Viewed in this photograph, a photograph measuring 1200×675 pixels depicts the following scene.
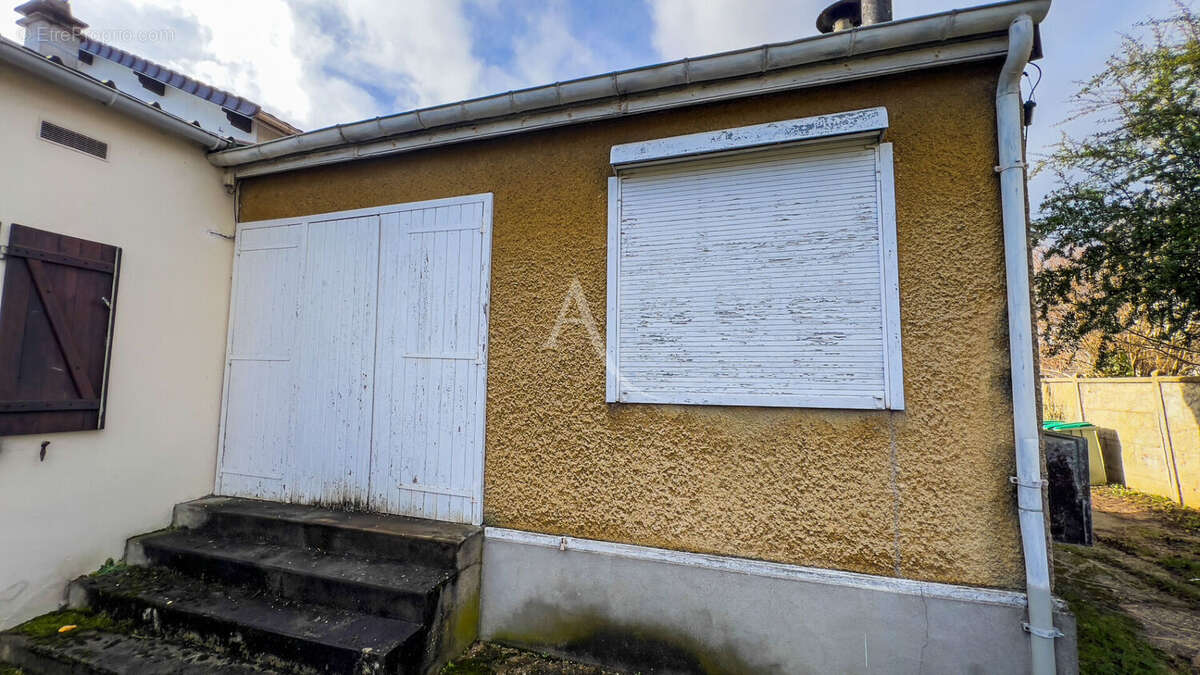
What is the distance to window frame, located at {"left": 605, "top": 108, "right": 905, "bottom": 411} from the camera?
10.8 ft

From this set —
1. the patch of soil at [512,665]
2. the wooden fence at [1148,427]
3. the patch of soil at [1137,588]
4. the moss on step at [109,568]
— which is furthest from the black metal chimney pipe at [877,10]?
the moss on step at [109,568]

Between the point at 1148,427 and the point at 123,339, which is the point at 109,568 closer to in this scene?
the point at 123,339

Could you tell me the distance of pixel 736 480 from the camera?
3543mm

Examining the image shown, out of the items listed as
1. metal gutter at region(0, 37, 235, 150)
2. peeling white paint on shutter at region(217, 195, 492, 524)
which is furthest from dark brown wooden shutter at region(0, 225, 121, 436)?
metal gutter at region(0, 37, 235, 150)

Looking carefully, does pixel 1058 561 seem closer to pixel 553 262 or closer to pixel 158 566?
pixel 553 262

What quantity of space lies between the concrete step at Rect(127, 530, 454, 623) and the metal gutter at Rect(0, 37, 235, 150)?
4.17 meters

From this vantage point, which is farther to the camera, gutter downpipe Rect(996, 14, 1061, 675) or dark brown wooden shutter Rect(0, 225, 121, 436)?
dark brown wooden shutter Rect(0, 225, 121, 436)

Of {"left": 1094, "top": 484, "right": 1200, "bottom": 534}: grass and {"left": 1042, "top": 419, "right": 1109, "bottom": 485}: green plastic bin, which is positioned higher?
{"left": 1042, "top": 419, "right": 1109, "bottom": 485}: green plastic bin

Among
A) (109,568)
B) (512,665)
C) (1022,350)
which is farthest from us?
(109,568)

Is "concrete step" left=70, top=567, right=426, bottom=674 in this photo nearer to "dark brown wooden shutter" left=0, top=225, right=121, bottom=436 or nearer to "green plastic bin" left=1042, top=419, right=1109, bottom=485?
"dark brown wooden shutter" left=0, top=225, right=121, bottom=436

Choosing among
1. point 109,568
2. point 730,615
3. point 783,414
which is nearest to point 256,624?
point 109,568

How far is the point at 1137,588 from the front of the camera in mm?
5312

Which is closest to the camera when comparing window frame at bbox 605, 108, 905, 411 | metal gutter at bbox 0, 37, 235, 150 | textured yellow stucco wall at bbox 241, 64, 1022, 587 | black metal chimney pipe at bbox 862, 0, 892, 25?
textured yellow stucco wall at bbox 241, 64, 1022, 587

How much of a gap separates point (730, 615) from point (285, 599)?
11.9 feet
